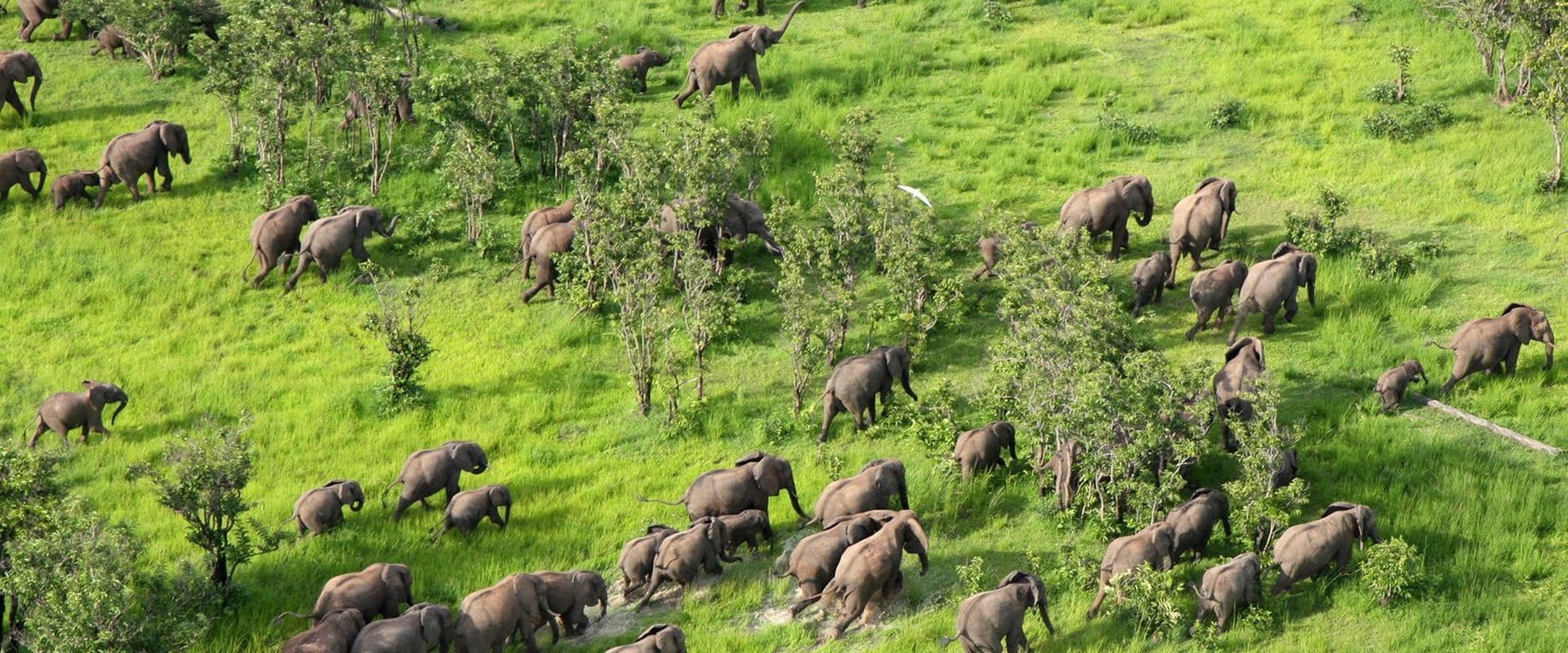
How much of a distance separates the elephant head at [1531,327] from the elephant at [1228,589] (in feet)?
Result: 24.5

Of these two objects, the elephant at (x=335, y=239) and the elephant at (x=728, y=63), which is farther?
the elephant at (x=728, y=63)

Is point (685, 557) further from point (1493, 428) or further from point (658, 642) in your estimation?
point (1493, 428)

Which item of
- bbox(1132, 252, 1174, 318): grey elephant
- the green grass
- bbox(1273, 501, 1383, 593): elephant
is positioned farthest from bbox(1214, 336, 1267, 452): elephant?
bbox(1132, 252, 1174, 318): grey elephant

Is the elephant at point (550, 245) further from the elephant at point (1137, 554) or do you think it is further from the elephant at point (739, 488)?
the elephant at point (1137, 554)

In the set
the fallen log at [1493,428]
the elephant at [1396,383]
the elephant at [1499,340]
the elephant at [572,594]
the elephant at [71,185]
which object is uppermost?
the elephant at [71,185]

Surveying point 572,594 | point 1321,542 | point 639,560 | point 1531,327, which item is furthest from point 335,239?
point 1531,327

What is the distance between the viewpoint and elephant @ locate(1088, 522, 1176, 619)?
23.6m

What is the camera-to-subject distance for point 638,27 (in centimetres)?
4331

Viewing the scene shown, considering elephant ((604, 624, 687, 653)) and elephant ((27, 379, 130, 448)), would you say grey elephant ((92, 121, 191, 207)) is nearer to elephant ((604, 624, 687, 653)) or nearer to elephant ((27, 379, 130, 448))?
elephant ((27, 379, 130, 448))

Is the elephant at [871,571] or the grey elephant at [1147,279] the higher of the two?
the grey elephant at [1147,279]

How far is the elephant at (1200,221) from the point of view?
1255 inches

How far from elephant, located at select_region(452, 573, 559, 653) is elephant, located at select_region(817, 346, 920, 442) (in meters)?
6.70

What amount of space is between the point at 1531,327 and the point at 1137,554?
8727 millimetres

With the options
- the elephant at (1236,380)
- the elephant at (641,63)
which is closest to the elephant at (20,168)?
the elephant at (641,63)
